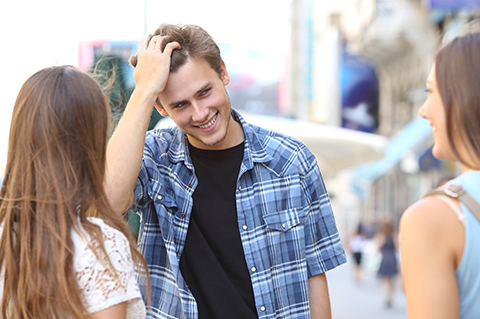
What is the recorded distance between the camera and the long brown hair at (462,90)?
152 cm

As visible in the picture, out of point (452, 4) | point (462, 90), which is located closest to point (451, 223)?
point (462, 90)

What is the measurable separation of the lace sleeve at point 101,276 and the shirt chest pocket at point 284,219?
0.93 meters

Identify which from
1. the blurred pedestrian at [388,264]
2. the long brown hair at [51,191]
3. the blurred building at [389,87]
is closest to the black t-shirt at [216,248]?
the long brown hair at [51,191]

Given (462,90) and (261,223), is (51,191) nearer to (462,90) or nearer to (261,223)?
(261,223)

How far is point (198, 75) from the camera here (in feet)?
7.63

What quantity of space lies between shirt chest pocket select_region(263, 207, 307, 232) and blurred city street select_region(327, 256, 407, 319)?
25.0 feet

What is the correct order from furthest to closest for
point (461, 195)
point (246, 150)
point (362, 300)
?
point (362, 300), point (246, 150), point (461, 195)

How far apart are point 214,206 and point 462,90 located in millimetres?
1181

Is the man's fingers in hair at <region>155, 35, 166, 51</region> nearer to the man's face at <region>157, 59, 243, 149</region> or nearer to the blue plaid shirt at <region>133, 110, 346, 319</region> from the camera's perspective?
the man's face at <region>157, 59, 243, 149</region>

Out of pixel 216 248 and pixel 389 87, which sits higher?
pixel 216 248

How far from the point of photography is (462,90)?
1.54m

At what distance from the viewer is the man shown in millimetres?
2189

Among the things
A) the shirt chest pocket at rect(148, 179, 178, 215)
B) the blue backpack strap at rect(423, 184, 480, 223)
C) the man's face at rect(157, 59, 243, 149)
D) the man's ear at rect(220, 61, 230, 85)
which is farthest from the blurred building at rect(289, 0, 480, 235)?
the blue backpack strap at rect(423, 184, 480, 223)

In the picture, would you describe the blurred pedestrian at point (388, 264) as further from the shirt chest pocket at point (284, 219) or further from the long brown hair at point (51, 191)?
the long brown hair at point (51, 191)
